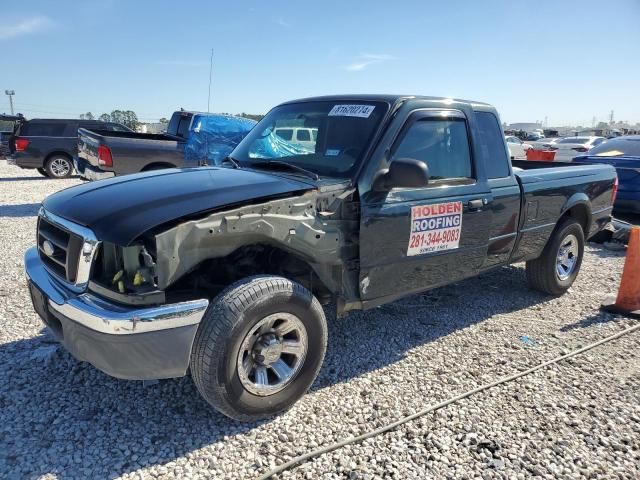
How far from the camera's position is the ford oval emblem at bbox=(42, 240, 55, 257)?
3030 millimetres

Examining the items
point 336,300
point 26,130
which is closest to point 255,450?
point 336,300

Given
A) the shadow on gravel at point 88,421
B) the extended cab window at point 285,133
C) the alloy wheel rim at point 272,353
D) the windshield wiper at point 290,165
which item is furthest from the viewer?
the extended cab window at point 285,133

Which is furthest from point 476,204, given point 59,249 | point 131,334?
point 59,249

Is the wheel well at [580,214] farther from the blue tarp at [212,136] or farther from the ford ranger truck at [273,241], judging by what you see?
the blue tarp at [212,136]

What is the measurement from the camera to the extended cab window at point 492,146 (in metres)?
4.20

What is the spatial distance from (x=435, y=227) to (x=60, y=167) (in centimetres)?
1508

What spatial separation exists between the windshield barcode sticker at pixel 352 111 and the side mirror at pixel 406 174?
585mm

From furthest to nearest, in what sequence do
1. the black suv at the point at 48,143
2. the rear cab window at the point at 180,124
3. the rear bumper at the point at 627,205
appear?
the black suv at the point at 48,143 < the rear cab window at the point at 180,124 < the rear bumper at the point at 627,205

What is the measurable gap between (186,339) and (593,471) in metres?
2.31

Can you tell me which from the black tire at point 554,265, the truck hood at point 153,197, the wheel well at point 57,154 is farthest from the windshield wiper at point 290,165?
the wheel well at point 57,154

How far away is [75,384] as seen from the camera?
3.26 meters

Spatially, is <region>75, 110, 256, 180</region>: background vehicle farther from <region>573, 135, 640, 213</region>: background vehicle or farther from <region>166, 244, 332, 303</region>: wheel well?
<region>573, 135, 640, 213</region>: background vehicle

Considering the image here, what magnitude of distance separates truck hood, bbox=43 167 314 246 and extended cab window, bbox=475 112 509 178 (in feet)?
6.36

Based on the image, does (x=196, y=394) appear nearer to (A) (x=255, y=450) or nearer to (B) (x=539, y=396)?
(A) (x=255, y=450)
